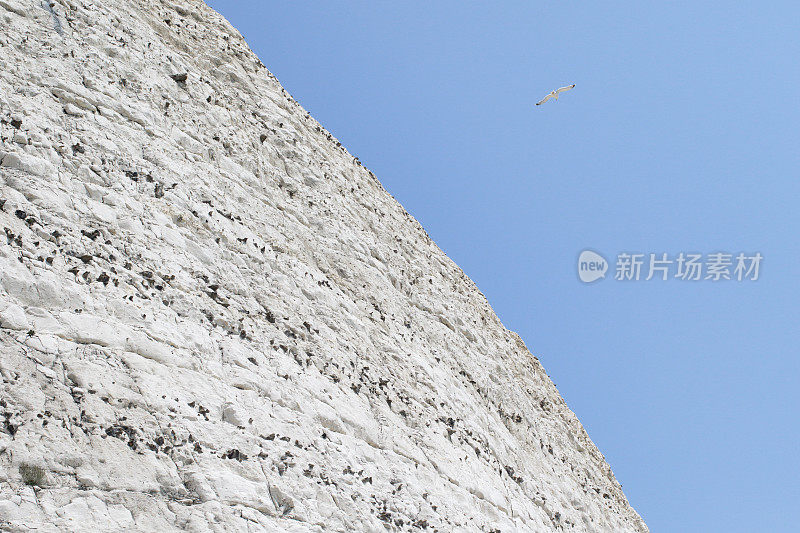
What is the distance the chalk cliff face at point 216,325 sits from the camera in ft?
24.4

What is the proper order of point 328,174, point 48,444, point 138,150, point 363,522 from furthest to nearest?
1. point 328,174
2. point 138,150
3. point 363,522
4. point 48,444

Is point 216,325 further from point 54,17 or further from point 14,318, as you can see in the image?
point 54,17

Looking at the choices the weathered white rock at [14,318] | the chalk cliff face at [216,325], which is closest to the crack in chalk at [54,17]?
the chalk cliff face at [216,325]

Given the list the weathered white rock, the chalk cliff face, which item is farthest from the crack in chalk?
the weathered white rock

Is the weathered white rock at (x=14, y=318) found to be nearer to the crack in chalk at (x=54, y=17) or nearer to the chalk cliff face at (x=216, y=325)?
the chalk cliff face at (x=216, y=325)

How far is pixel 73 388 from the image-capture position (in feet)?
24.7

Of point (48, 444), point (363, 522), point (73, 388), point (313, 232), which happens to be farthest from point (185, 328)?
point (313, 232)

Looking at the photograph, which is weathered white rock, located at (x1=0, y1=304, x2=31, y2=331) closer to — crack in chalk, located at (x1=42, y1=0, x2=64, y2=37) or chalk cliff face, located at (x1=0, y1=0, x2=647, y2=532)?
chalk cliff face, located at (x1=0, y1=0, x2=647, y2=532)

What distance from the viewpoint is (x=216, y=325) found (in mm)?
10180

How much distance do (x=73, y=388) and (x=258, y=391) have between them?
111 inches

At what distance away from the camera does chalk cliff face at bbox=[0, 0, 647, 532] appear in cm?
745

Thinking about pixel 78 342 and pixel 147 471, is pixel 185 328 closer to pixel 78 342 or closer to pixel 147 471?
pixel 78 342

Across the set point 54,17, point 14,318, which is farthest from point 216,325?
point 54,17

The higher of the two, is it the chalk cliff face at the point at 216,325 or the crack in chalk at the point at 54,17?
the crack in chalk at the point at 54,17
